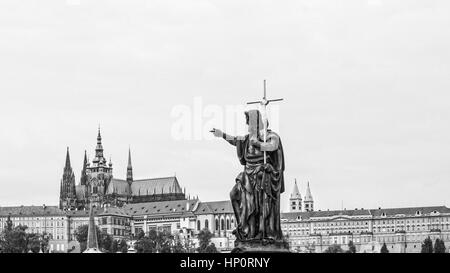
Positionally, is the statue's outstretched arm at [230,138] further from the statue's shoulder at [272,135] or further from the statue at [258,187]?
the statue's shoulder at [272,135]

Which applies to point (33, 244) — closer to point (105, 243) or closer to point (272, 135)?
point (105, 243)

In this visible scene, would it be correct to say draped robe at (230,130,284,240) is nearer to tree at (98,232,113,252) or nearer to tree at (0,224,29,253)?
tree at (0,224,29,253)

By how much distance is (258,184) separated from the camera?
2914 cm

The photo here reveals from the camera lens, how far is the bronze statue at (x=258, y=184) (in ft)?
95.5

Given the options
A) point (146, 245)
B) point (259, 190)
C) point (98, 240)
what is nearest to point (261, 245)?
point (259, 190)
